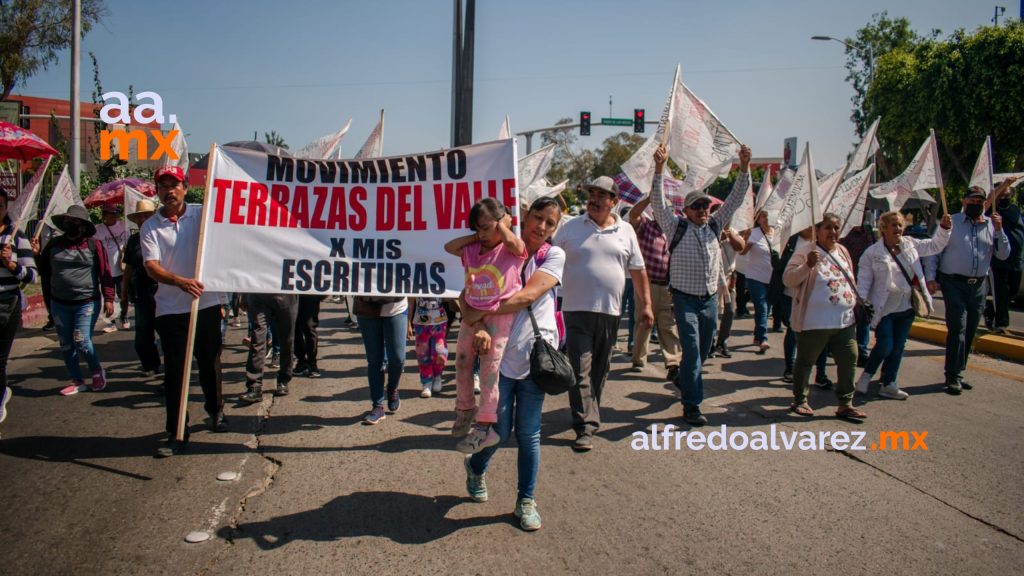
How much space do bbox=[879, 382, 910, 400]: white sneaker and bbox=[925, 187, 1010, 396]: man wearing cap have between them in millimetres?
638

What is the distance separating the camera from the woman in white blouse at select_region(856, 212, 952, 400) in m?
6.63

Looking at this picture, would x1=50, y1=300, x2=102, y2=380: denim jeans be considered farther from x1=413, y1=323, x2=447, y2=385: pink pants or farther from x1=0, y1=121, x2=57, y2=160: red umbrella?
x1=413, y1=323, x2=447, y2=385: pink pants

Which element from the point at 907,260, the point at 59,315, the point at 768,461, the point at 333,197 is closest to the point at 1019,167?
the point at 907,260

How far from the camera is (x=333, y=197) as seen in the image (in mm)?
5340

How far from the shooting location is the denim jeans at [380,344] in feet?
18.8

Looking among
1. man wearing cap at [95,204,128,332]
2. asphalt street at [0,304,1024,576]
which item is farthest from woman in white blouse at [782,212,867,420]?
man wearing cap at [95,204,128,332]

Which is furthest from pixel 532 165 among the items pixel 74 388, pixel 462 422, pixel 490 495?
pixel 490 495

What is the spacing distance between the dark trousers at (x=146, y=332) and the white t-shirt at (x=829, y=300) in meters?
6.34

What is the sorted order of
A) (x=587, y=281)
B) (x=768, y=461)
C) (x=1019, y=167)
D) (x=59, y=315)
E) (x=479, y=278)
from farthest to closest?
(x=1019, y=167) < (x=59, y=315) < (x=587, y=281) < (x=768, y=461) < (x=479, y=278)

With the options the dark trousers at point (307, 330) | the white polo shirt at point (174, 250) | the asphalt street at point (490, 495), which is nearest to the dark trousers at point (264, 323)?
the asphalt street at point (490, 495)

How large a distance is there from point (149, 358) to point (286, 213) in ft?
10.6

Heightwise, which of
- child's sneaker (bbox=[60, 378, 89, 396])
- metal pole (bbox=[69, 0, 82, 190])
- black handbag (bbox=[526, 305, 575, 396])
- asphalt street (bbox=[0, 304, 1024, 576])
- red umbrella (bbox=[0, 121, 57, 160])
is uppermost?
metal pole (bbox=[69, 0, 82, 190])

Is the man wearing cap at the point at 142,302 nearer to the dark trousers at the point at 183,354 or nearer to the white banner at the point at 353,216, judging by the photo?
the dark trousers at the point at 183,354

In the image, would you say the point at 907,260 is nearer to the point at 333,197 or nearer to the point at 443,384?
the point at 443,384
